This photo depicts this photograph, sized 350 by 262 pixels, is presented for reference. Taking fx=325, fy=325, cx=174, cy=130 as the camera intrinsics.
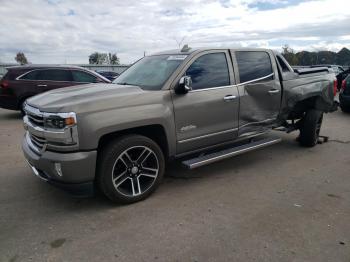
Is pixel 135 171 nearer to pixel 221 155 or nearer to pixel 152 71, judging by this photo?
pixel 221 155

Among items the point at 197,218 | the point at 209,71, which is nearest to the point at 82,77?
the point at 209,71

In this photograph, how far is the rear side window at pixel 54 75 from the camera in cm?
1023

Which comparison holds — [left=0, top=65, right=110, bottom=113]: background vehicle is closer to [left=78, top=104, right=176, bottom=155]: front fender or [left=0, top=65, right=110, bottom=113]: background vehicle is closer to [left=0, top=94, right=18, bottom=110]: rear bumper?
[left=0, top=94, right=18, bottom=110]: rear bumper

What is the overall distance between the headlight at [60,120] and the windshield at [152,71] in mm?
1213

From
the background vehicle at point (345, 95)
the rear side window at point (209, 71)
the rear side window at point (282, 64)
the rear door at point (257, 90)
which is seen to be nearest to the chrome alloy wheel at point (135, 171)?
the rear side window at point (209, 71)

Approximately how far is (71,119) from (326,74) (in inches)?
212

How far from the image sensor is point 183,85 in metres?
4.11

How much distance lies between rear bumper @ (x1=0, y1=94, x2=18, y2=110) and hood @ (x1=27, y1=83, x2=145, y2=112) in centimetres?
654

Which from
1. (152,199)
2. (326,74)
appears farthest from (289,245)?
(326,74)

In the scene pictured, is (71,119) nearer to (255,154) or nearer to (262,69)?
(262,69)

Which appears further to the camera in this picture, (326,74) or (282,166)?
(326,74)

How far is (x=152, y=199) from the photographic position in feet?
13.6

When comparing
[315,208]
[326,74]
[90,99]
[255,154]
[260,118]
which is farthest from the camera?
[326,74]

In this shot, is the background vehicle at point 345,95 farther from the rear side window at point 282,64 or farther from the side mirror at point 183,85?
the side mirror at point 183,85
